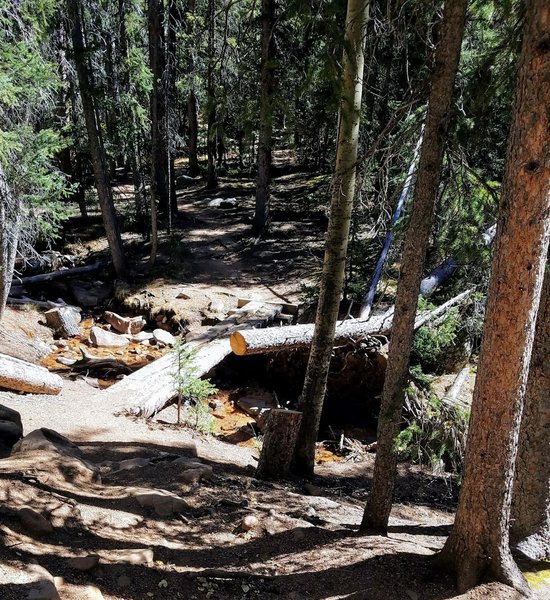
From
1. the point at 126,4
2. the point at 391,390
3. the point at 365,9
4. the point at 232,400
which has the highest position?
the point at 126,4

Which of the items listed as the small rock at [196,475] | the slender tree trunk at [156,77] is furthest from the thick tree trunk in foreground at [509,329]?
the slender tree trunk at [156,77]

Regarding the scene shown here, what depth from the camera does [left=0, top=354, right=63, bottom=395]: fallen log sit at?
32.9 ft

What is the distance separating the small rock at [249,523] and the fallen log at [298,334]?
178 inches

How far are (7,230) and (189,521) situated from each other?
9.40m

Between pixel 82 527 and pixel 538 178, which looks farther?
pixel 82 527

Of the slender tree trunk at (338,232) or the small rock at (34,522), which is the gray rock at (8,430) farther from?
the slender tree trunk at (338,232)

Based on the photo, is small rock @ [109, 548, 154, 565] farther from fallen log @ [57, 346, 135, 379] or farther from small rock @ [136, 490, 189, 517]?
fallen log @ [57, 346, 135, 379]

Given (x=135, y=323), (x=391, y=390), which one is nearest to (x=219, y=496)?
(x=391, y=390)

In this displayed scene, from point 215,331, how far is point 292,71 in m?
8.59

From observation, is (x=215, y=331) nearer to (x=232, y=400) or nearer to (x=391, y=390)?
(x=232, y=400)

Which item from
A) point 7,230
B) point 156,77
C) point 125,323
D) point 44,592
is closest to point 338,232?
point 44,592

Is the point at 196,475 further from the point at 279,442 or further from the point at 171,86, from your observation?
the point at 171,86

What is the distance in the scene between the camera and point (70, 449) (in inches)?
263

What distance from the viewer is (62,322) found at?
1458 cm
